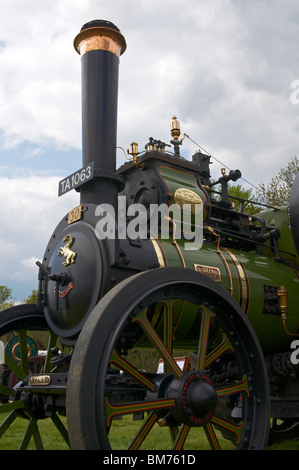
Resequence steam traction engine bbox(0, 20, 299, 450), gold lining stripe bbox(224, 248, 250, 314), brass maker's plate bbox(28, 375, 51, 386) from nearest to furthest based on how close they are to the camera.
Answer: steam traction engine bbox(0, 20, 299, 450) → brass maker's plate bbox(28, 375, 51, 386) → gold lining stripe bbox(224, 248, 250, 314)

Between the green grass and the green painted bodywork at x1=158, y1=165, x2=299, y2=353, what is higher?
the green painted bodywork at x1=158, y1=165, x2=299, y2=353

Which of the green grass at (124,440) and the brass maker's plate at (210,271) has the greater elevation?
the brass maker's plate at (210,271)

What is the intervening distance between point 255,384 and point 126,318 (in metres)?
0.94

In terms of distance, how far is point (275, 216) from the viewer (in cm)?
484

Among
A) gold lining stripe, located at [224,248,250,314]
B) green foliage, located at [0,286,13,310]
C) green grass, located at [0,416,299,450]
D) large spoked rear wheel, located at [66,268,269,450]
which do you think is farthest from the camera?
green foliage, located at [0,286,13,310]

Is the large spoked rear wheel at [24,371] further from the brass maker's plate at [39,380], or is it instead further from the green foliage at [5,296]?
the green foliage at [5,296]

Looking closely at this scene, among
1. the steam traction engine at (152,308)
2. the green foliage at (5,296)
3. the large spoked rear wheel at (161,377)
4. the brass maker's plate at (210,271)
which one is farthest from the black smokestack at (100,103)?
the green foliage at (5,296)

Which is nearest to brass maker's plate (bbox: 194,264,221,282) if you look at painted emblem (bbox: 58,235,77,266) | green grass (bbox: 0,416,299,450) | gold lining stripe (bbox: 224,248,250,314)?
gold lining stripe (bbox: 224,248,250,314)

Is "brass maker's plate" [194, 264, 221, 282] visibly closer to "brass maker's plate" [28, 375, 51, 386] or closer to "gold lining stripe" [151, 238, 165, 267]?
"gold lining stripe" [151, 238, 165, 267]

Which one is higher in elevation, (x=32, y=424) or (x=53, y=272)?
(x=53, y=272)

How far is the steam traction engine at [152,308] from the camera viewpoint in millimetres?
2258

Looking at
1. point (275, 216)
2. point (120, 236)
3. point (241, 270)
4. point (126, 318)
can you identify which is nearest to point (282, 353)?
point (241, 270)

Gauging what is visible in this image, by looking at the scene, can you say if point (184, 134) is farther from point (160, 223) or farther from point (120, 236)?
point (120, 236)

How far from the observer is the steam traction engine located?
88.9 inches
